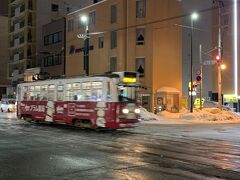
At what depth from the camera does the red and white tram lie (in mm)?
22156

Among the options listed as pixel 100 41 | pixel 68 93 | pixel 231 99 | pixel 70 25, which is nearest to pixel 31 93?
pixel 68 93

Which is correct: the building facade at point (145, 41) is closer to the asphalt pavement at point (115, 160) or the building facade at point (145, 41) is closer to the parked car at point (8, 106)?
the parked car at point (8, 106)

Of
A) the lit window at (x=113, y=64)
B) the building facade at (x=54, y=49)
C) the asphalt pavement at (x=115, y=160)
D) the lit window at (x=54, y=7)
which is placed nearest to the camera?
the asphalt pavement at (x=115, y=160)

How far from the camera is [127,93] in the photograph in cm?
2288

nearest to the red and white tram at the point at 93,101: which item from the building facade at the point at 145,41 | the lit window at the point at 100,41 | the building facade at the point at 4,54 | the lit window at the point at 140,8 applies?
the building facade at the point at 145,41

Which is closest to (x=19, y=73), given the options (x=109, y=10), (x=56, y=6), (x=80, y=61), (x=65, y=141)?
(x=56, y=6)

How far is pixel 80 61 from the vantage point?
57.6m

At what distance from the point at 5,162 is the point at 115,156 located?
341 cm

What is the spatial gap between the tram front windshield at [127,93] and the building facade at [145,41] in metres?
23.0

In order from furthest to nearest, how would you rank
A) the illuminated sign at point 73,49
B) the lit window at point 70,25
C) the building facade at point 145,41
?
1. the lit window at point 70,25
2. the illuminated sign at point 73,49
3. the building facade at point 145,41

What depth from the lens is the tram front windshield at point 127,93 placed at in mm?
22422

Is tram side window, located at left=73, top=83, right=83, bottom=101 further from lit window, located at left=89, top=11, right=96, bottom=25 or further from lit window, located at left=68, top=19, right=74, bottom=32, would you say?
lit window, located at left=68, top=19, right=74, bottom=32

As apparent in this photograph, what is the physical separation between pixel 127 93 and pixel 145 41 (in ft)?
85.4

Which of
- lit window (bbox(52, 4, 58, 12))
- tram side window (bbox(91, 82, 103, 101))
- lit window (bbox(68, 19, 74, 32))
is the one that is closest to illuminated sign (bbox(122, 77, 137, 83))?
tram side window (bbox(91, 82, 103, 101))
